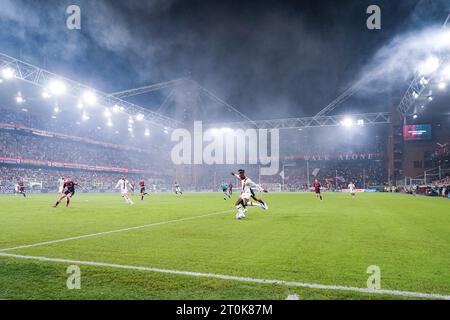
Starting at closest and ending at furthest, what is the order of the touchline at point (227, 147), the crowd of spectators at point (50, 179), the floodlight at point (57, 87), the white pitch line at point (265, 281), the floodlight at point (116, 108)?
the white pitch line at point (265, 281)
the floodlight at point (57, 87)
the floodlight at point (116, 108)
the crowd of spectators at point (50, 179)
the touchline at point (227, 147)

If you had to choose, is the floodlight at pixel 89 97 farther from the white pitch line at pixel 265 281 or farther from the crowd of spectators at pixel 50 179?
the white pitch line at pixel 265 281

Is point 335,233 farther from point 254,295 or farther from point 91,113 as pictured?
point 91,113

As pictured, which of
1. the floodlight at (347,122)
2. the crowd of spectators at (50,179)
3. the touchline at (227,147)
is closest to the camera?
the crowd of spectators at (50,179)

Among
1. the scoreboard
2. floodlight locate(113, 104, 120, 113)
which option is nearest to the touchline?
floodlight locate(113, 104, 120, 113)

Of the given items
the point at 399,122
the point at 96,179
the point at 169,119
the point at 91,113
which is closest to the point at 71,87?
the point at 91,113

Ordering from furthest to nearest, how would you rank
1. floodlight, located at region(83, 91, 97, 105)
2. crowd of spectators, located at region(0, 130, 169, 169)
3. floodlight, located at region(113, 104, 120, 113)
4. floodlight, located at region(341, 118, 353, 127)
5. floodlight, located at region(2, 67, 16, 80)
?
crowd of spectators, located at region(0, 130, 169, 169), floodlight, located at region(341, 118, 353, 127), floodlight, located at region(113, 104, 120, 113), floodlight, located at region(83, 91, 97, 105), floodlight, located at region(2, 67, 16, 80)

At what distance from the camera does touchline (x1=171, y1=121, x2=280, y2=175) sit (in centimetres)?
6744

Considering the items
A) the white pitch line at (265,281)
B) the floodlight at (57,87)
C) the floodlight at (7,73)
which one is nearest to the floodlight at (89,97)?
the floodlight at (57,87)

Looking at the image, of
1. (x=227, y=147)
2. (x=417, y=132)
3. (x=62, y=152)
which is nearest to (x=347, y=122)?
(x=417, y=132)

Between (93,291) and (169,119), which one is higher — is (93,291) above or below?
below

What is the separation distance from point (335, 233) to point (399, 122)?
5611 cm

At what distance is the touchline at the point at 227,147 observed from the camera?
67438 millimetres

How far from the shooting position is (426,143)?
52.9 metres

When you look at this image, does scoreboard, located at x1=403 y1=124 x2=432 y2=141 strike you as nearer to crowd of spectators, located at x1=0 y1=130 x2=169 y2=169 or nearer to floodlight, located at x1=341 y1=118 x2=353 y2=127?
floodlight, located at x1=341 y1=118 x2=353 y2=127
